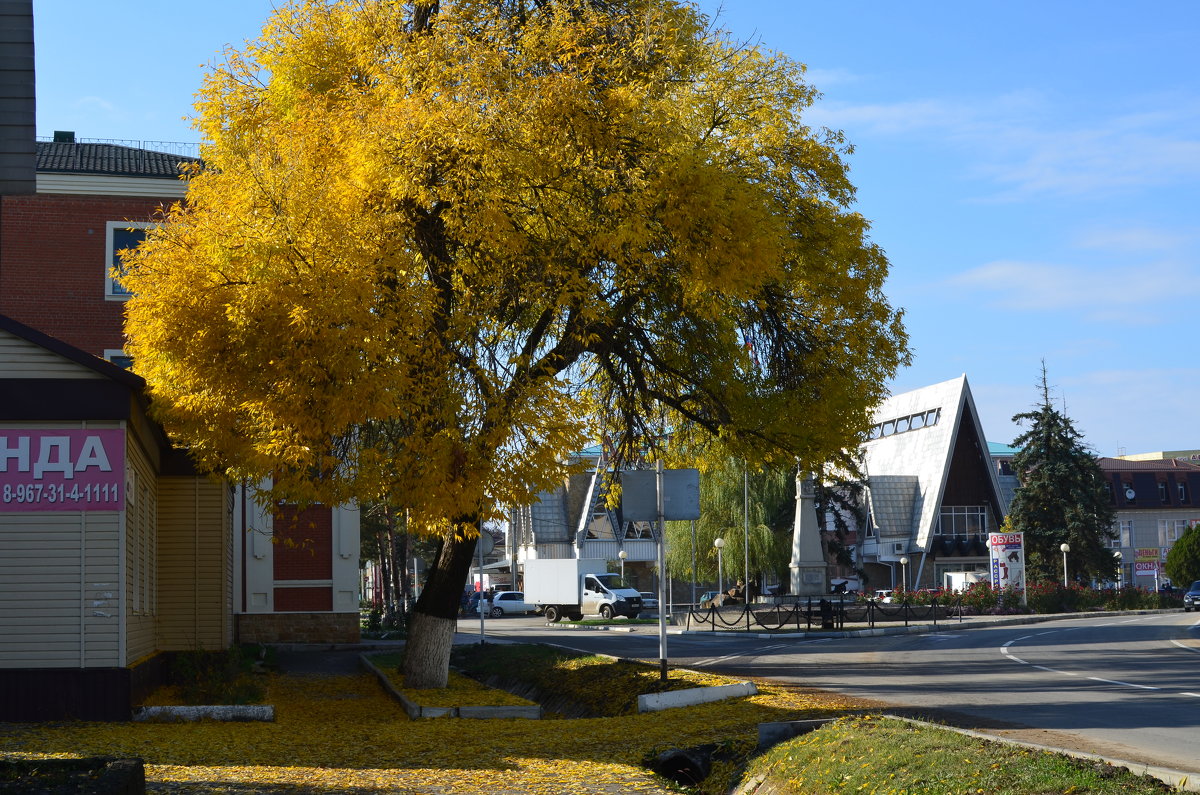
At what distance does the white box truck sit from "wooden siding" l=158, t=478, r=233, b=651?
108ft

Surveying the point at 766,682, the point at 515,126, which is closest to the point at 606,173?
the point at 515,126

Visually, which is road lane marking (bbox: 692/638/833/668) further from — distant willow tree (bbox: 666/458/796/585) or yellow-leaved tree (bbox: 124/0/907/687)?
distant willow tree (bbox: 666/458/796/585)

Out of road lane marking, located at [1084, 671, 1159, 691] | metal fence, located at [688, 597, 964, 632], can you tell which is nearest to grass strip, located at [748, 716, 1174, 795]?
road lane marking, located at [1084, 671, 1159, 691]

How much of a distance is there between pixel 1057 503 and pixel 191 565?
48.5 m

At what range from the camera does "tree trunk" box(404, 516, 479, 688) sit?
56.9ft

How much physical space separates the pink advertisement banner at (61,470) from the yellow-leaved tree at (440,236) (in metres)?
1.18

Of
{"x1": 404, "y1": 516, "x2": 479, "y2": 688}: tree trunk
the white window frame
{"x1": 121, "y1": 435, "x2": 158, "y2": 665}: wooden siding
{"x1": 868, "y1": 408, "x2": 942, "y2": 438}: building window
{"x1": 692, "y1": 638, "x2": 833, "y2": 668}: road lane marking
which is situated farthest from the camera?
{"x1": 868, "y1": 408, "x2": 942, "y2": 438}: building window

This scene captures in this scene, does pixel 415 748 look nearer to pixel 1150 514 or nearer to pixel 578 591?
pixel 578 591

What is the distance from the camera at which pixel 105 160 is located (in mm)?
29797

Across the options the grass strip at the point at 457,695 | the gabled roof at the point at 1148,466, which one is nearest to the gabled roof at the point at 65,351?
the grass strip at the point at 457,695

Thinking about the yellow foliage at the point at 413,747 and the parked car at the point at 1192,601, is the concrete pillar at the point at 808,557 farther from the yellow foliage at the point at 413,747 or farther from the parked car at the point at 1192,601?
the parked car at the point at 1192,601

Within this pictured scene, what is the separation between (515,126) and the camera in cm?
1416

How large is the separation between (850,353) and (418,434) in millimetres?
7535

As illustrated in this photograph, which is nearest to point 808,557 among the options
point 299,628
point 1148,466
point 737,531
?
point 299,628
